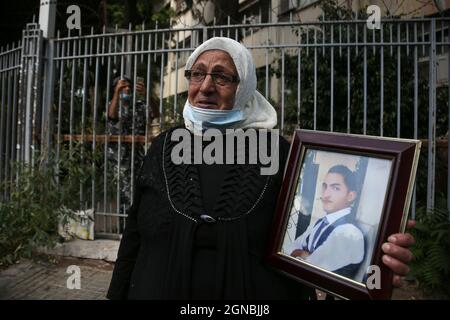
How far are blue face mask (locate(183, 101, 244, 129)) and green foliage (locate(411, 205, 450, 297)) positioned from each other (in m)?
2.70

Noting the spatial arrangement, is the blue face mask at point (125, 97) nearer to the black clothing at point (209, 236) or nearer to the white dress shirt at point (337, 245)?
the black clothing at point (209, 236)

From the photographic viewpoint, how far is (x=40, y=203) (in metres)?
4.25

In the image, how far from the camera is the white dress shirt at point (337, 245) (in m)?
1.22

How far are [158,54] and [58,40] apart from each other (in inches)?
47.9

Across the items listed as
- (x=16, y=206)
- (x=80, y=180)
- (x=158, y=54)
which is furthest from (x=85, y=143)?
(x=158, y=54)

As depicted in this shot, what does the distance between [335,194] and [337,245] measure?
0.52ft

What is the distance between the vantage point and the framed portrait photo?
3.82ft

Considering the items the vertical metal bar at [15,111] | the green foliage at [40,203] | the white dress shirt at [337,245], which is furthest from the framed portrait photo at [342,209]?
the vertical metal bar at [15,111]

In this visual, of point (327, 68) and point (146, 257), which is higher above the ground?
point (327, 68)

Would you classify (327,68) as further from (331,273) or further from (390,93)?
(331,273)

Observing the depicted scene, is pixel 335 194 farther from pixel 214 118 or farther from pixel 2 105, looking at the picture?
pixel 2 105

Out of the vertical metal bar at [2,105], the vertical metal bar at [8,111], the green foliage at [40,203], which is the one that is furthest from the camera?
the vertical metal bar at [2,105]

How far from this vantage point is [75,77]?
4895 mm

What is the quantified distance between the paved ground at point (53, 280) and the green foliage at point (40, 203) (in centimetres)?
19
